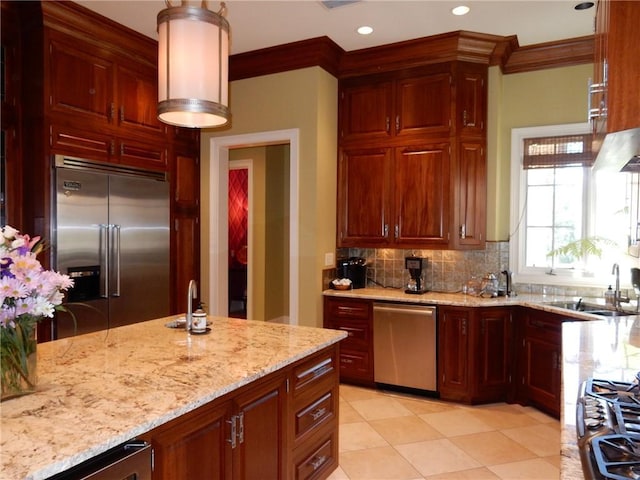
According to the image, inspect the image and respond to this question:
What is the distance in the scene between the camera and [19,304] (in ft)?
4.70

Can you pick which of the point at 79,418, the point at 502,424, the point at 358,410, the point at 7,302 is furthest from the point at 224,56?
the point at 502,424

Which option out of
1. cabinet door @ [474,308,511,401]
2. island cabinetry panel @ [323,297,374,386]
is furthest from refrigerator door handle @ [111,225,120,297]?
cabinet door @ [474,308,511,401]

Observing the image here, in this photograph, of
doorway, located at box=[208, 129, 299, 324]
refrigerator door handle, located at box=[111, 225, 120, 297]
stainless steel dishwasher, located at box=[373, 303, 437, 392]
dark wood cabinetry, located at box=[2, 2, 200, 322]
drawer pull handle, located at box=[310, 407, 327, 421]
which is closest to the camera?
drawer pull handle, located at box=[310, 407, 327, 421]

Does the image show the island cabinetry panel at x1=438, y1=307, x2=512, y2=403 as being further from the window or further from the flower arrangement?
the flower arrangement

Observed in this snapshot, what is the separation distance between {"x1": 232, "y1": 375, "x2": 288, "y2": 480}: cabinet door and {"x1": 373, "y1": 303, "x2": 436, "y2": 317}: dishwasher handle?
2.04 meters

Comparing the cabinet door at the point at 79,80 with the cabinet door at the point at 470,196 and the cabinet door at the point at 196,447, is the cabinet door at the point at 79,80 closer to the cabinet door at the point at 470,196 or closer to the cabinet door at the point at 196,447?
the cabinet door at the point at 196,447

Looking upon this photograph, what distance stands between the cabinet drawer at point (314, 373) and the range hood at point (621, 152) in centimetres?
154

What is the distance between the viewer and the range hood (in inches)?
51.1

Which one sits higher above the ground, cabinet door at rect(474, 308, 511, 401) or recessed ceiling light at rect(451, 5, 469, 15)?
recessed ceiling light at rect(451, 5, 469, 15)

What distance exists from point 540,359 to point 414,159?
198cm

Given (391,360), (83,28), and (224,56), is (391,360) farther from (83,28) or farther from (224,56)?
(83,28)

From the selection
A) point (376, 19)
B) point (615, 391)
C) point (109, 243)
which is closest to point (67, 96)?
point (109, 243)

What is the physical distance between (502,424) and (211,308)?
2.83 meters

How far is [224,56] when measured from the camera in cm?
202
